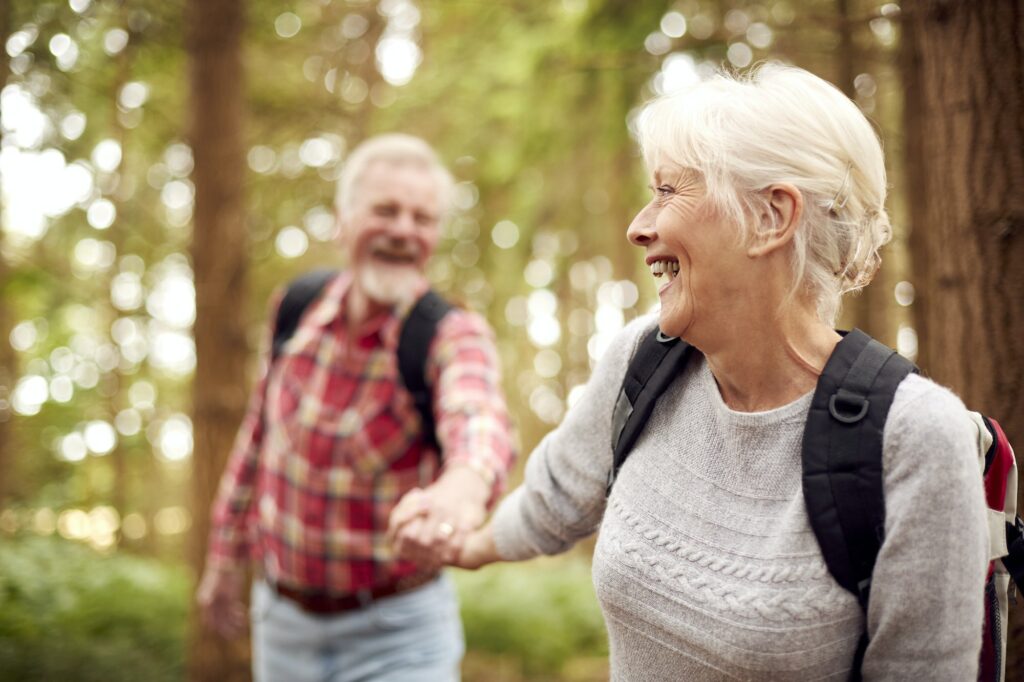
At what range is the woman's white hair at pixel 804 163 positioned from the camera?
171cm

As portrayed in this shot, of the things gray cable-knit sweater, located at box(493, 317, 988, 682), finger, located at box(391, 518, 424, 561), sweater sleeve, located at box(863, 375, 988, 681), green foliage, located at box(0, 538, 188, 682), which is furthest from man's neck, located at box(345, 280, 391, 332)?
green foliage, located at box(0, 538, 188, 682)

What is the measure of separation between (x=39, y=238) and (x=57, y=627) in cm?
667

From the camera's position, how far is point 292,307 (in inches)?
145

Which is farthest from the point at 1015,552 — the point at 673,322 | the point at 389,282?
the point at 389,282

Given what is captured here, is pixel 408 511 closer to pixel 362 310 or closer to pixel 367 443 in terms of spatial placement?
pixel 367 443

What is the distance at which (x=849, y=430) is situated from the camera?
1.57 meters

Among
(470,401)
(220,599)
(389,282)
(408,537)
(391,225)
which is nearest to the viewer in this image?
(408,537)

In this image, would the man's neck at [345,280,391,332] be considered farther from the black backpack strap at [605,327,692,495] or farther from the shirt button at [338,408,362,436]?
the black backpack strap at [605,327,692,495]

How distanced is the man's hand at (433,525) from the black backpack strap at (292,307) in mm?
1439

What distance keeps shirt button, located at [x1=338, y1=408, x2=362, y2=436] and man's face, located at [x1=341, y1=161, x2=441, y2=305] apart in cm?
52

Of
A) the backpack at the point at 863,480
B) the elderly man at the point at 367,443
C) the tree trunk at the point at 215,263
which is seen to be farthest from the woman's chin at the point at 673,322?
the tree trunk at the point at 215,263

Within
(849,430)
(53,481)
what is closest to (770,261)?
(849,430)

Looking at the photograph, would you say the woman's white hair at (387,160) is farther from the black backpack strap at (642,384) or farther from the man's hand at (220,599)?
the black backpack strap at (642,384)

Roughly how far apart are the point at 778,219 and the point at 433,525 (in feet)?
4.19
